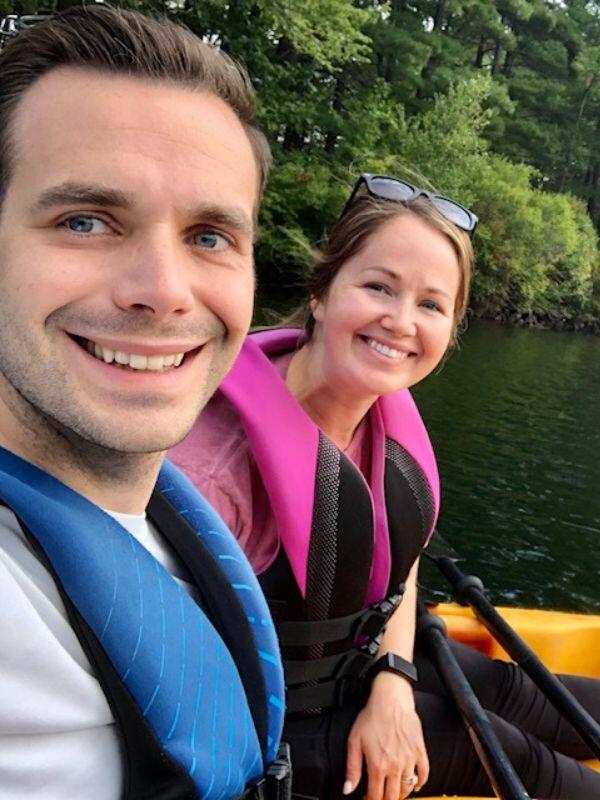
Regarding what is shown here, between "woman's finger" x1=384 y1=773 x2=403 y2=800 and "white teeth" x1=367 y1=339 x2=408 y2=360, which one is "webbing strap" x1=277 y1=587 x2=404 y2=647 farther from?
"white teeth" x1=367 y1=339 x2=408 y2=360

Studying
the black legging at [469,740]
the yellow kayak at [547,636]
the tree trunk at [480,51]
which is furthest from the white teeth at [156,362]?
the tree trunk at [480,51]

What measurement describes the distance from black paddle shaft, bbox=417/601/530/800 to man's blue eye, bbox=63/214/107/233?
1.28 meters

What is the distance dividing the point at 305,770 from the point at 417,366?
2.97 feet

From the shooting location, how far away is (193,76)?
0.88 meters

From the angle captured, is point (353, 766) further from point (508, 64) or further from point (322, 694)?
point (508, 64)

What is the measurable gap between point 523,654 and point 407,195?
49.8 inches

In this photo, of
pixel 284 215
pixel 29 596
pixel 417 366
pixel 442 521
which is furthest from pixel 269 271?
pixel 29 596

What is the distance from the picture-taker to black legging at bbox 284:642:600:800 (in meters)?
1.54

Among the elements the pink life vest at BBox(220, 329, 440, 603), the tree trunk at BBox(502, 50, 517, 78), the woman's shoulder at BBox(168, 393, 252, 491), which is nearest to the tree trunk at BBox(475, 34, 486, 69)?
the tree trunk at BBox(502, 50, 517, 78)

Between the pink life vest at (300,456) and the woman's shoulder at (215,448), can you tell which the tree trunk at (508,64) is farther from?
the woman's shoulder at (215,448)

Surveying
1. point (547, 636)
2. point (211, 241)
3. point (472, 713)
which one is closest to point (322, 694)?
point (472, 713)

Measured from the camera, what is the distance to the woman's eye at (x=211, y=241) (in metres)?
0.86

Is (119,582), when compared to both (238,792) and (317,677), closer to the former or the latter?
(238,792)

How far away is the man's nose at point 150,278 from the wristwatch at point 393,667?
1.19 m
